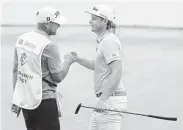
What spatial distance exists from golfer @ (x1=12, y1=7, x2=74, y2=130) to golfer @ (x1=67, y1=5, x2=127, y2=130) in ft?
0.88

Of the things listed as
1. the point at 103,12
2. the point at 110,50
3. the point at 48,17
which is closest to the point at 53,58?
the point at 48,17

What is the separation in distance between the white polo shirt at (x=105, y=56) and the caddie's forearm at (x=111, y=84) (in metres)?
0.08

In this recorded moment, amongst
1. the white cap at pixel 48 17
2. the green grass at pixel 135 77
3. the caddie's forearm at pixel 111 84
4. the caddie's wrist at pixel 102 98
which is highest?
the white cap at pixel 48 17

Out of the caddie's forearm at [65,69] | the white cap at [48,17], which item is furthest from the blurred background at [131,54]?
the white cap at [48,17]

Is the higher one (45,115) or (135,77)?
(45,115)

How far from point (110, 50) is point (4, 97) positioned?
3.31m

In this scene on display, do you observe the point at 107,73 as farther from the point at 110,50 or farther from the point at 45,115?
the point at 45,115

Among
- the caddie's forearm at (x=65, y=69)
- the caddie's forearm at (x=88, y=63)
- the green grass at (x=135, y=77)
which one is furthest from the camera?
the green grass at (x=135, y=77)

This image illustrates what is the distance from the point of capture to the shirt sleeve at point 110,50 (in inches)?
149

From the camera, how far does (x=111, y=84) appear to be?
377cm

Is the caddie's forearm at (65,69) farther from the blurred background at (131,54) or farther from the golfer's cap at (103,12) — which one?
the blurred background at (131,54)

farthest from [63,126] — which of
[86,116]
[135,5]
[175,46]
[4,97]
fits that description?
[175,46]

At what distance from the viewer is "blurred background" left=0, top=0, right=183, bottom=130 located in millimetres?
6203

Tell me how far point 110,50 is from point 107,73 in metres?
0.17
